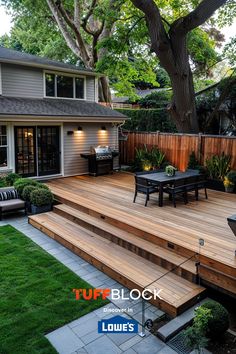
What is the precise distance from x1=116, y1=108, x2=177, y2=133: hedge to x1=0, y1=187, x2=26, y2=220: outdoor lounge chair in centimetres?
995

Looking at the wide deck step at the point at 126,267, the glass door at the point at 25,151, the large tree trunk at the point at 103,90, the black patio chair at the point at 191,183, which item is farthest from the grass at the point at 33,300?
the large tree trunk at the point at 103,90

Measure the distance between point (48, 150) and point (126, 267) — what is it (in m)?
7.24

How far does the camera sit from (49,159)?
1114 centimetres

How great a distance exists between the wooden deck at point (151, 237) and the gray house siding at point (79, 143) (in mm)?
2736

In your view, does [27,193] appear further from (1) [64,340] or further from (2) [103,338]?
(2) [103,338]

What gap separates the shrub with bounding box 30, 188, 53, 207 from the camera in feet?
25.6

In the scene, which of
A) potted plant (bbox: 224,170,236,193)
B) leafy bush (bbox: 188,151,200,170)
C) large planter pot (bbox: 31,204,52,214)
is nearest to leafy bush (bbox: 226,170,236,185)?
Result: potted plant (bbox: 224,170,236,193)

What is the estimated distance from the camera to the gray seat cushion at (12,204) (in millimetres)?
7682

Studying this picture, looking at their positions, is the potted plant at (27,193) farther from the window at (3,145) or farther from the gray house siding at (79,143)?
the gray house siding at (79,143)

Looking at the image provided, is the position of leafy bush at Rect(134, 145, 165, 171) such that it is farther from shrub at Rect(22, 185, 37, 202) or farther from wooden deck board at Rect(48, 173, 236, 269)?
shrub at Rect(22, 185, 37, 202)

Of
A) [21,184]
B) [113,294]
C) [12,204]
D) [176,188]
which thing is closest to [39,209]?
[12,204]

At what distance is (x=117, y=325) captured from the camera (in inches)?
148

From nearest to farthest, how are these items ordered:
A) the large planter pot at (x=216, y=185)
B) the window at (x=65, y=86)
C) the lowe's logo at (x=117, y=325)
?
the lowe's logo at (x=117, y=325), the large planter pot at (x=216, y=185), the window at (x=65, y=86)

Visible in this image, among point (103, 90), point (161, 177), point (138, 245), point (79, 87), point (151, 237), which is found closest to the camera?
point (138, 245)
